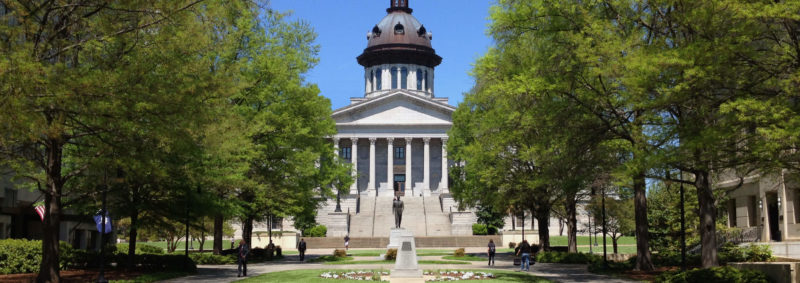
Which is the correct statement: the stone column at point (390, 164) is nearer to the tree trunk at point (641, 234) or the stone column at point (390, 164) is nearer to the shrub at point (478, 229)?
the shrub at point (478, 229)

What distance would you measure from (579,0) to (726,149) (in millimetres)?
8586

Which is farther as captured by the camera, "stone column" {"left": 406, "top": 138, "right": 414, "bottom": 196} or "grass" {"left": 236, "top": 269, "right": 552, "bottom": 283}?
"stone column" {"left": 406, "top": 138, "right": 414, "bottom": 196}

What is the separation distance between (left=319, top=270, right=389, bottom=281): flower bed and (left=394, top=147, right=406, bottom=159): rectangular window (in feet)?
210

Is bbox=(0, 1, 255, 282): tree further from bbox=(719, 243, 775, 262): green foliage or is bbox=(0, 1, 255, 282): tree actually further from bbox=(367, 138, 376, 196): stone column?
bbox=(367, 138, 376, 196): stone column

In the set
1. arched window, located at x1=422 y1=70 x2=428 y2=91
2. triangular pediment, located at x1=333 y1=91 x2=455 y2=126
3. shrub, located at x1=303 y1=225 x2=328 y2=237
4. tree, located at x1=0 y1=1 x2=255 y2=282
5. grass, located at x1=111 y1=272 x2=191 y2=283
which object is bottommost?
grass, located at x1=111 y1=272 x2=191 y2=283

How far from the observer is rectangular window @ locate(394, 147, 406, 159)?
90.6 metres

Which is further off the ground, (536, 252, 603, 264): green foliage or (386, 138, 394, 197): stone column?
(386, 138, 394, 197): stone column

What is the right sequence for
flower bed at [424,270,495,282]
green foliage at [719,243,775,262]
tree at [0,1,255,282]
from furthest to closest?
green foliage at [719,243,775,262] → flower bed at [424,270,495,282] → tree at [0,1,255,282]

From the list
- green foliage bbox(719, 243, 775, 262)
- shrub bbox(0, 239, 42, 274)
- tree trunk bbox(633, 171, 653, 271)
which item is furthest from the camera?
tree trunk bbox(633, 171, 653, 271)

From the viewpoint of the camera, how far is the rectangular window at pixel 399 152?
297 ft

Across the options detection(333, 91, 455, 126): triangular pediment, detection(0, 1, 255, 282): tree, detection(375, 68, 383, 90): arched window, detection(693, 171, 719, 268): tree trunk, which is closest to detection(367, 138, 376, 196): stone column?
detection(333, 91, 455, 126): triangular pediment

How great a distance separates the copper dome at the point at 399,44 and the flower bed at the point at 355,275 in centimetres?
7422

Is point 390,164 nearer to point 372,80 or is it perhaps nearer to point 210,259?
point 372,80

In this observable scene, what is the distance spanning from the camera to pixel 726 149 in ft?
50.2
